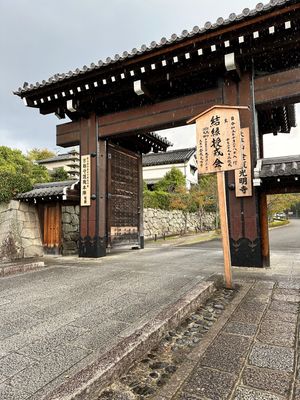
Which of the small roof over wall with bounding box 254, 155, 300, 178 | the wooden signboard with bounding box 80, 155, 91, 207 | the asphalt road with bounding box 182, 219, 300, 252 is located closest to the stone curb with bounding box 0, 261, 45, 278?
the wooden signboard with bounding box 80, 155, 91, 207

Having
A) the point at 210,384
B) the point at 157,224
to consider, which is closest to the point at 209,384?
the point at 210,384

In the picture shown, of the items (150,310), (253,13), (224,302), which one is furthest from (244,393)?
(253,13)

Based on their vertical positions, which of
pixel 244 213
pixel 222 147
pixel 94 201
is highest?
pixel 222 147

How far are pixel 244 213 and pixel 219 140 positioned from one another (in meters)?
2.38

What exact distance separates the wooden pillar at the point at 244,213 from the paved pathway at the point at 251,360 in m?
2.86

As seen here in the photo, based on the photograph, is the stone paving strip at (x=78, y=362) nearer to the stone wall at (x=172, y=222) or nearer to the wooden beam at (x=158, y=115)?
the wooden beam at (x=158, y=115)

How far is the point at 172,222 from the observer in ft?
75.0

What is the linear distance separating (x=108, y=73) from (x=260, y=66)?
167 inches

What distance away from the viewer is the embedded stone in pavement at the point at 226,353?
2.18 m

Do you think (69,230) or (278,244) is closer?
(69,230)

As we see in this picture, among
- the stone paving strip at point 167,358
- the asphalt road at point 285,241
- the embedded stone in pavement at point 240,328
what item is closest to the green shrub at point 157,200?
the asphalt road at point 285,241

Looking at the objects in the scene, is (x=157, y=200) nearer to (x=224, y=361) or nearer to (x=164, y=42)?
(x=164, y=42)

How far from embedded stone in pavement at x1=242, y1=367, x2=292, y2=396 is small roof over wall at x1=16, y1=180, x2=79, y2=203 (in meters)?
7.56

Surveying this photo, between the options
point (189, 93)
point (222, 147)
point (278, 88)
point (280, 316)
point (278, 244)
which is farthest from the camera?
point (278, 244)
